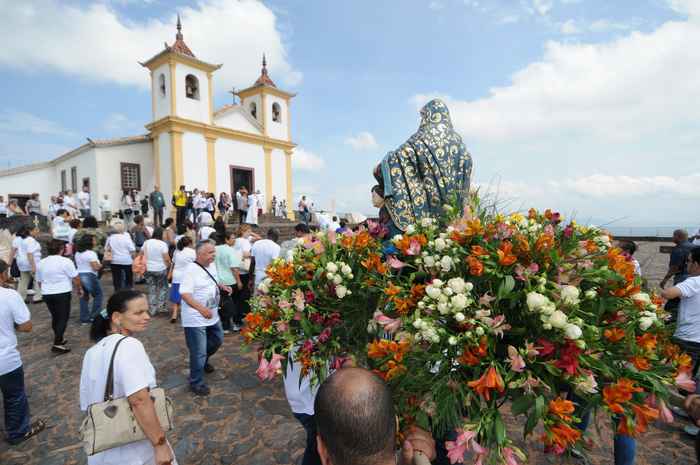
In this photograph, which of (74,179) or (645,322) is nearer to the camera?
(645,322)

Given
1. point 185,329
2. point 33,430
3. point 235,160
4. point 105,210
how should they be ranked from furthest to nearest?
point 235,160, point 105,210, point 185,329, point 33,430

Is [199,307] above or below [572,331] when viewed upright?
below

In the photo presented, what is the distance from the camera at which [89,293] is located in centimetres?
816

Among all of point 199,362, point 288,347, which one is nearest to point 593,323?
point 288,347

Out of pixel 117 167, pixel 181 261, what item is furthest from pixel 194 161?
pixel 181 261

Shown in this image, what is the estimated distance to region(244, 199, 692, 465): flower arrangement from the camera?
139cm

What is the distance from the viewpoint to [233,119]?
25609 mm

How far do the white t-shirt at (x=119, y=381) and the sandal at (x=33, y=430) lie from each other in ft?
8.41

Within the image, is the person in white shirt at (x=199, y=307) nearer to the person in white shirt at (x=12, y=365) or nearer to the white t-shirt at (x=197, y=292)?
the white t-shirt at (x=197, y=292)

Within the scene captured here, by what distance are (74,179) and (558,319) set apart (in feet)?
99.5

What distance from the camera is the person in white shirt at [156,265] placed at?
821cm

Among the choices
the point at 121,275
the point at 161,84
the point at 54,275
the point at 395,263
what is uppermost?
the point at 161,84

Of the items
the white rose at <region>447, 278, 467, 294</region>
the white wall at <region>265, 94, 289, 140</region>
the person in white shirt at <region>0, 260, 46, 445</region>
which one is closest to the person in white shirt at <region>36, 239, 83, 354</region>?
the person in white shirt at <region>0, 260, 46, 445</region>

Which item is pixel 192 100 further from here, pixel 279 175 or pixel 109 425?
pixel 109 425
